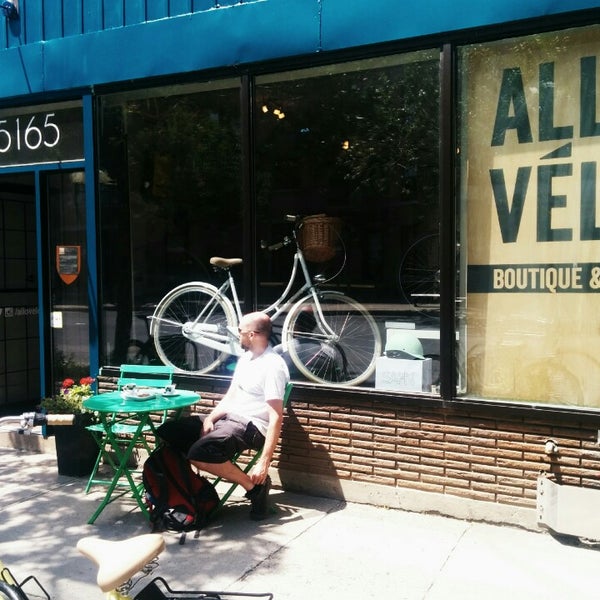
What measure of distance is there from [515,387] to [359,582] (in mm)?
1676

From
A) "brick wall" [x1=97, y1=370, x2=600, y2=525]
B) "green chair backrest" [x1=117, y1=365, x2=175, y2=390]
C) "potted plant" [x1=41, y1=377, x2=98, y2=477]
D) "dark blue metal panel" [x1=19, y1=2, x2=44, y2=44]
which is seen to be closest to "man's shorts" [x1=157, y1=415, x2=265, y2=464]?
"brick wall" [x1=97, y1=370, x2=600, y2=525]

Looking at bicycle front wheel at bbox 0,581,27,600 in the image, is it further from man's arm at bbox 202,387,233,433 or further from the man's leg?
man's arm at bbox 202,387,233,433

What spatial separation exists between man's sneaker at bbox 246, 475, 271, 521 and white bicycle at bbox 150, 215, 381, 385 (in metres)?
1.05

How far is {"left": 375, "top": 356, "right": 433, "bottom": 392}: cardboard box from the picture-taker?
4.79m

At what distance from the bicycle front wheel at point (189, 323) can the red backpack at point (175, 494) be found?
1.33 meters

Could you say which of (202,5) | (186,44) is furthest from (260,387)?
(202,5)

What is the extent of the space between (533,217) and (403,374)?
1.40 metres

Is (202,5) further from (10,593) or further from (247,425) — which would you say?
(10,593)

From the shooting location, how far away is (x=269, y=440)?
14.3 ft

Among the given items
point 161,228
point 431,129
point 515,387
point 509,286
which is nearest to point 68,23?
point 161,228

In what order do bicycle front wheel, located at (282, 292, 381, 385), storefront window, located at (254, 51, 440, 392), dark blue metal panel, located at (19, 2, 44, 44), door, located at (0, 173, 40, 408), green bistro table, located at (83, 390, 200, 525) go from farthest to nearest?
door, located at (0, 173, 40, 408) → dark blue metal panel, located at (19, 2, 44, 44) → bicycle front wheel, located at (282, 292, 381, 385) → storefront window, located at (254, 51, 440, 392) → green bistro table, located at (83, 390, 200, 525)

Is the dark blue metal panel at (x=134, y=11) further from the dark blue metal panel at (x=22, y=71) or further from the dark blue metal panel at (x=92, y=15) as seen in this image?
the dark blue metal panel at (x=22, y=71)

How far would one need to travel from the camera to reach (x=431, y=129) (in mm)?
4812

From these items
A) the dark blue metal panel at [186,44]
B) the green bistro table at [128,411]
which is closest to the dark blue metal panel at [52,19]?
the dark blue metal panel at [186,44]
